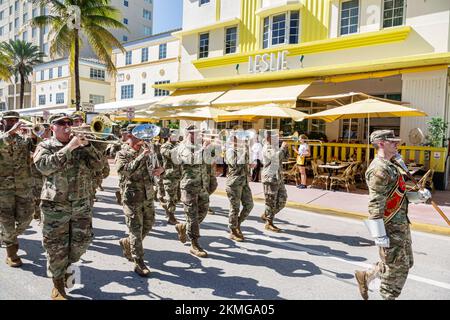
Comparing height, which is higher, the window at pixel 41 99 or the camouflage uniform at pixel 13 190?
the window at pixel 41 99

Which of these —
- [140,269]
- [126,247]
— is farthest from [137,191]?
[140,269]

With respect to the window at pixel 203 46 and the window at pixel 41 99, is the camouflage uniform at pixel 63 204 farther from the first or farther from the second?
the window at pixel 41 99

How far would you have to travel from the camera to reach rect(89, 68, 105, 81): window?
4162 centimetres

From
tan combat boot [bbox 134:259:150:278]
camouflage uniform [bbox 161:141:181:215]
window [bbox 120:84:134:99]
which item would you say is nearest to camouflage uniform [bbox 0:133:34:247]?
tan combat boot [bbox 134:259:150:278]

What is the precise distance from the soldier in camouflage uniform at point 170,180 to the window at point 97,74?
38.0 metres

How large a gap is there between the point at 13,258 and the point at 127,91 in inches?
1261

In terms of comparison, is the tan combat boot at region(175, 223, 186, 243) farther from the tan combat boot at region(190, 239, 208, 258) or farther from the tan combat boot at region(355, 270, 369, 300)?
the tan combat boot at region(355, 270, 369, 300)

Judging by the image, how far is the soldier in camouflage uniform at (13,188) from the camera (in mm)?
4777

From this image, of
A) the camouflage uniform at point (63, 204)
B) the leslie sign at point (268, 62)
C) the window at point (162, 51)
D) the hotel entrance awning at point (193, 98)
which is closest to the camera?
the camouflage uniform at point (63, 204)

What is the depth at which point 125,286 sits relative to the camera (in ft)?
13.8

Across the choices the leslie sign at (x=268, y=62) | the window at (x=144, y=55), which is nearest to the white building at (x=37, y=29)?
the window at (x=144, y=55)

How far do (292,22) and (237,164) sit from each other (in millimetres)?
12703
